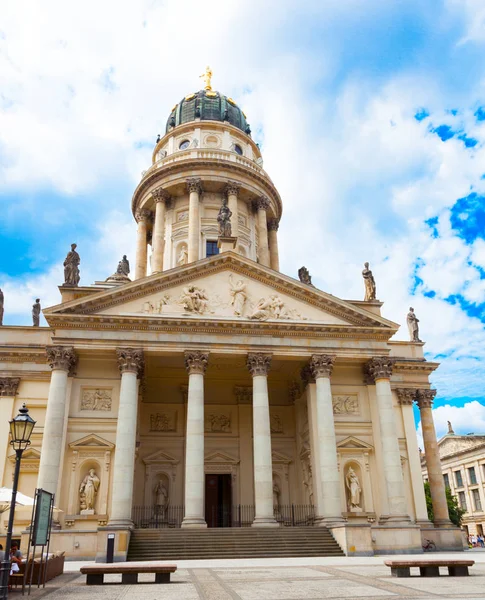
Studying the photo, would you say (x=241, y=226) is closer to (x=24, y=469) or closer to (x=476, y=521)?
(x=24, y=469)

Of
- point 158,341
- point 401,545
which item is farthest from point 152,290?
point 401,545

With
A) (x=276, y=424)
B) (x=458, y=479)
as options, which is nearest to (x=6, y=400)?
(x=276, y=424)

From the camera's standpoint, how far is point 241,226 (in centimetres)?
4794

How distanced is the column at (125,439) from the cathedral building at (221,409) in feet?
0.22

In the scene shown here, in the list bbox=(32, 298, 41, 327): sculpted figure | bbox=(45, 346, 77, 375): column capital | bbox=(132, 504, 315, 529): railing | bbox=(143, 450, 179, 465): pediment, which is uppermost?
bbox=(32, 298, 41, 327): sculpted figure

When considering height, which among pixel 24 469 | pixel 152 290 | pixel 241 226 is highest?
pixel 241 226

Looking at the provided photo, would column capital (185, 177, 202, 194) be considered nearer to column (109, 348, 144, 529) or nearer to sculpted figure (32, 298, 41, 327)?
sculpted figure (32, 298, 41, 327)

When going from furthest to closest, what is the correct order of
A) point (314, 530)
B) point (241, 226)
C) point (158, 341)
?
point (241, 226) < point (158, 341) < point (314, 530)

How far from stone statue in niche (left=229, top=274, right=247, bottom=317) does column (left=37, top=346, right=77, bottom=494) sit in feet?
29.2

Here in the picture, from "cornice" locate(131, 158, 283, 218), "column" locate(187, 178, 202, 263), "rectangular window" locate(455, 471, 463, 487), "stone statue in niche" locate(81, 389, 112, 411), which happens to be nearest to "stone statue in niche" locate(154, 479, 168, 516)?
"stone statue in niche" locate(81, 389, 112, 411)

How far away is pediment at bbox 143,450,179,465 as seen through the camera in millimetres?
32969

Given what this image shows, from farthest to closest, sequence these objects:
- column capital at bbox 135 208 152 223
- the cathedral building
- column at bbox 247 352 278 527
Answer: column capital at bbox 135 208 152 223
the cathedral building
column at bbox 247 352 278 527

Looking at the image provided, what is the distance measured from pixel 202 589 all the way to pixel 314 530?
1482cm

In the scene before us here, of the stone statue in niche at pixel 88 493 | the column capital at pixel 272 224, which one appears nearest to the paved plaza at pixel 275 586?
the stone statue in niche at pixel 88 493
